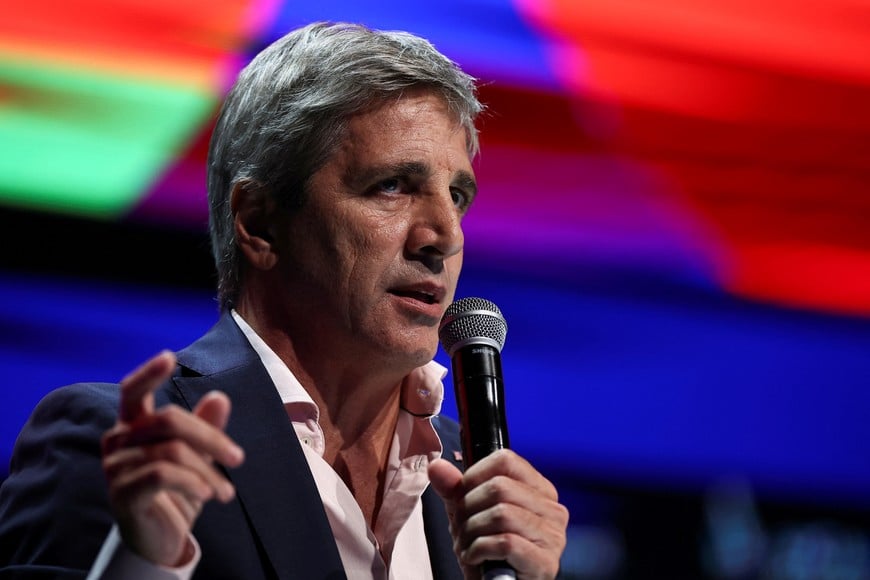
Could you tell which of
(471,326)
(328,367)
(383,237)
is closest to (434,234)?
(383,237)

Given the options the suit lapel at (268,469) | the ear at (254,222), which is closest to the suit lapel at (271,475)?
the suit lapel at (268,469)

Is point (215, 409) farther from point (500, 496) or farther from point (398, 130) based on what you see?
point (398, 130)

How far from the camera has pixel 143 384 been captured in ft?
3.56

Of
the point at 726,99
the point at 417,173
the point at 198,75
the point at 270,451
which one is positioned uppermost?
the point at 726,99

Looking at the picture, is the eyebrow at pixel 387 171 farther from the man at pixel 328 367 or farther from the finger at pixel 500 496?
the finger at pixel 500 496

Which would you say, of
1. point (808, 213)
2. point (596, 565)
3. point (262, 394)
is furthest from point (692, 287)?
point (262, 394)

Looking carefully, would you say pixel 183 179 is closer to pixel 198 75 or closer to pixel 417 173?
pixel 198 75

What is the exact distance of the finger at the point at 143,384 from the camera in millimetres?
1067

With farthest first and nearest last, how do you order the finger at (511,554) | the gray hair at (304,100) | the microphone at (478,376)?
1. the gray hair at (304,100)
2. the microphone at (478,376)
3. the finger at (511,554)

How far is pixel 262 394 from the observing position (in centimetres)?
165

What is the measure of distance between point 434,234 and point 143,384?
0.73 metres

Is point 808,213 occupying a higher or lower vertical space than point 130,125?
higher

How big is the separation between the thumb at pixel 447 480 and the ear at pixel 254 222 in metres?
0.60

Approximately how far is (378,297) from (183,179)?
1.04m
